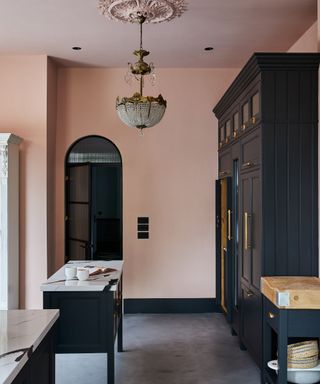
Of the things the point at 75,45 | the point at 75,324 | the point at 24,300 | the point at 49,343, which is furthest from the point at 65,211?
the point at 49,343

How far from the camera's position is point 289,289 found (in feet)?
Answer: 8.78

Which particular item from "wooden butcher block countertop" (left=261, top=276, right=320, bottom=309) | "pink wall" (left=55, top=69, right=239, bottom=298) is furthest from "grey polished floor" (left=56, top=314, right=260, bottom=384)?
"wooden butcher block countertop" (left=261, top=276, right=320, bottom=309)

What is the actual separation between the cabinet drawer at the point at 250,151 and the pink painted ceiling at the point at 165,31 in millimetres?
1172

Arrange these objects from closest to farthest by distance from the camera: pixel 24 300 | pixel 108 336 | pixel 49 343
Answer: pixel 49 343
pixel 108 336
pixel 24 300

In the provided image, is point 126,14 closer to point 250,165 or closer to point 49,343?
point 250,165

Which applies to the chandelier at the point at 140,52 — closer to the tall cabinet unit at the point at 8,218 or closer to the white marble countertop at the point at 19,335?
the white marble countertop at the point at 19,335

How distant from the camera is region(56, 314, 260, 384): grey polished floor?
11.8 ft

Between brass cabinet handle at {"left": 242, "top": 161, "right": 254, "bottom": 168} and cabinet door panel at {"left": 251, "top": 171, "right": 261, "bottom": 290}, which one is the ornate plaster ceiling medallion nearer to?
brass cabinet handle at {"left": 242, "top": 161, "right": 254, "bottom": 168}

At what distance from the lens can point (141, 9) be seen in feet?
11.1

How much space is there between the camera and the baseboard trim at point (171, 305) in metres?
5.63

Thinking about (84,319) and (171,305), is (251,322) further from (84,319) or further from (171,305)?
(171,305)

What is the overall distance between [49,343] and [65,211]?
3.54m

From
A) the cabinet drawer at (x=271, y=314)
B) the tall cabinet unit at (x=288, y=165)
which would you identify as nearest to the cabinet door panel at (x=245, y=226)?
the tall cabinet unit at (x=288, y=165)

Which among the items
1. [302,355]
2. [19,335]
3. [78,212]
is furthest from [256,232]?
[78,212]
